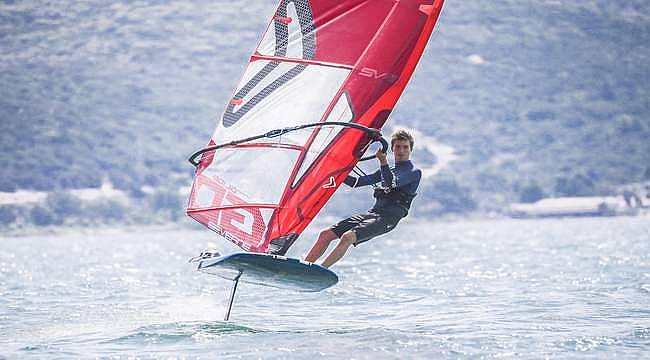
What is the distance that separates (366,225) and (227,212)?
1.30 m

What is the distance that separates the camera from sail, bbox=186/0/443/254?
10.4m

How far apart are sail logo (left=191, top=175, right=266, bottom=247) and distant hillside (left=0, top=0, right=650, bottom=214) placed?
9462cm

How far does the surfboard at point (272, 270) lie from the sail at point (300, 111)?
0.29 meters

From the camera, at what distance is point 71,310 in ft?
47.8

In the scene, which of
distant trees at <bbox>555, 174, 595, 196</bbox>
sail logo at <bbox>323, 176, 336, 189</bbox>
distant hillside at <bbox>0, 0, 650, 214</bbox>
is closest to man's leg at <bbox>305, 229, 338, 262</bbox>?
sail logo at <bbox>323, 176, 336, 189</bbox>

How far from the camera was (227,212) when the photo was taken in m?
10.5

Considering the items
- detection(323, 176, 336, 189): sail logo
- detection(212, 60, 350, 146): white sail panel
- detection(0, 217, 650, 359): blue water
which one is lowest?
detection(0, 217, 650, 359): blue water

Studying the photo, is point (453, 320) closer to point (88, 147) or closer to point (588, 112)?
point (88, 147)

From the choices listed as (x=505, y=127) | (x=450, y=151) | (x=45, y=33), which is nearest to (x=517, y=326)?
(x=450, y=151)

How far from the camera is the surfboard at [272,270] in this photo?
9703 mm

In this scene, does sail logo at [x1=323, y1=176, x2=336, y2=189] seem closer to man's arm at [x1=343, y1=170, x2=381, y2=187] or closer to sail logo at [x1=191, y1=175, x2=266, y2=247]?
man's arm at [x1=343, y1=170, x2=381, y2=187]

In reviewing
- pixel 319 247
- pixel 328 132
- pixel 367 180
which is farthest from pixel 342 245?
pixel 328 132

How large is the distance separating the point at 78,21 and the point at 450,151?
52.7 m

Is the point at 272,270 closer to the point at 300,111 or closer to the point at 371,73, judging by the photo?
the point at 300,111
